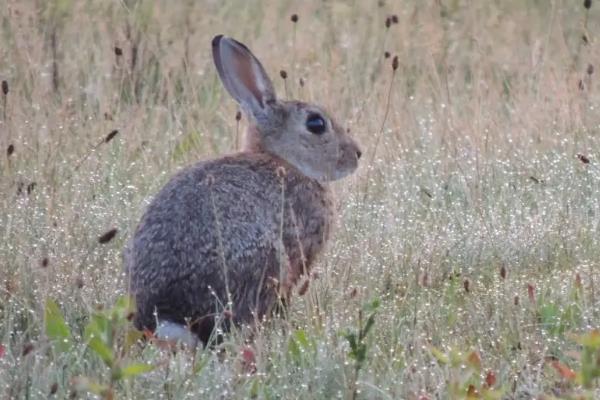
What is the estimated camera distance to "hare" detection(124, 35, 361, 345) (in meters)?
5.14

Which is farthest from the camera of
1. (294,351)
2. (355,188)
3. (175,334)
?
(355,188)

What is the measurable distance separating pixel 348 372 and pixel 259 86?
222 cm

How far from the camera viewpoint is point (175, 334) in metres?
5.11

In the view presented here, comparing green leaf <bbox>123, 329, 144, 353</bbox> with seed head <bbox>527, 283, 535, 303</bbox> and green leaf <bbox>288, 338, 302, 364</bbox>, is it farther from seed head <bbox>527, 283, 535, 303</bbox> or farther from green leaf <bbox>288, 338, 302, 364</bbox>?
seed head <bbox>527, 283, 535, 303</bbox>

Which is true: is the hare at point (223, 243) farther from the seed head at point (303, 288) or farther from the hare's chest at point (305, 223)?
the seed head at point (303, 288)

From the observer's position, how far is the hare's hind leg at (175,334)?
5.08m

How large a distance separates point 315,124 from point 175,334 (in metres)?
1.72

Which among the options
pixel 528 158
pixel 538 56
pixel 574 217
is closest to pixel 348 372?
pixel 574 217

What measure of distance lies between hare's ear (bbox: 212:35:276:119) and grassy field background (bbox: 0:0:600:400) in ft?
1.88

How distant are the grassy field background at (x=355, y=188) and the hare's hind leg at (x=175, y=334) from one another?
147 mm

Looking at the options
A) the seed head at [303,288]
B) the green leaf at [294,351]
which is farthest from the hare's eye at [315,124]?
the green leaf at [294,351]

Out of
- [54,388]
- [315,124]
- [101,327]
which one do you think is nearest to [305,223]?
[315,124]

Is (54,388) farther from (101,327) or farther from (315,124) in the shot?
(315,124)

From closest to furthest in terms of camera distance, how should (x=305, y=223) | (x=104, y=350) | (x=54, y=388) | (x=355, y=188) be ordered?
(x=104, y=350) → (x=54, y=388) → (x=305, y=223) → (x=355, y=188)
